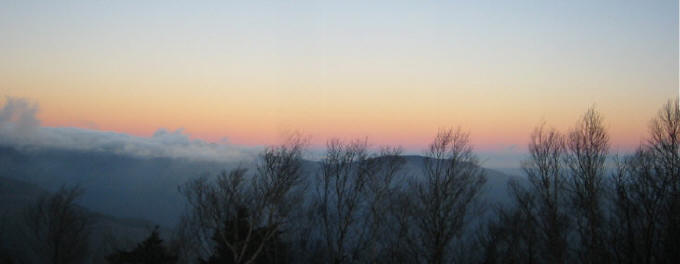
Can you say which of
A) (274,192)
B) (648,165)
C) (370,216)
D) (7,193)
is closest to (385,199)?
(370,216)

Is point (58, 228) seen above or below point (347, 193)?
below

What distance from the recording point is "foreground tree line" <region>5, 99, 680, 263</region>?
15.1 m

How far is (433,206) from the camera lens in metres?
18.0

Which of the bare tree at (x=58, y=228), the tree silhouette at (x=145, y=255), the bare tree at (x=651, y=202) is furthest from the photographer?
the bare tree at (x=58, y=228)

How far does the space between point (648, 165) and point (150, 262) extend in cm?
2251

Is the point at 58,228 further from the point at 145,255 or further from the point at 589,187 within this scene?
the point at 589,187

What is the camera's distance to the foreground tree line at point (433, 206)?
15.1 m

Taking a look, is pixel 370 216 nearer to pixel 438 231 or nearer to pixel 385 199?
pixel 385 199

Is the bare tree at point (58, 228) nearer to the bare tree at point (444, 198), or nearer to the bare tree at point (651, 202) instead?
the bare tree at point (444, 198)

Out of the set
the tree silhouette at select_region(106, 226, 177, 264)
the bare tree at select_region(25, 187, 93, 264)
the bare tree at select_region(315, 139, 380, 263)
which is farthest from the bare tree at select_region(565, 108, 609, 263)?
the bare tree at select_region(25, 187, 93, 264)

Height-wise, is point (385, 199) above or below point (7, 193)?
above

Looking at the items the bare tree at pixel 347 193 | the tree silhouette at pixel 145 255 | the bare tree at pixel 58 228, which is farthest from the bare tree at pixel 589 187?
the bare tree at pixel 58 228

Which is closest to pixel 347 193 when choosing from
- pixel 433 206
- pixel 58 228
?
pixel 433 206

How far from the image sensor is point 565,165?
59.3ft
